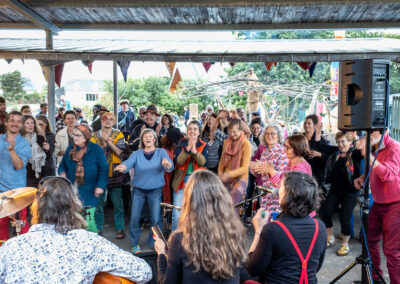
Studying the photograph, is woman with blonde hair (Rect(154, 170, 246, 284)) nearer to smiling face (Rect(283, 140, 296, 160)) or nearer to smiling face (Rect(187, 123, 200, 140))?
smiling face (Rect(283, 140, 296, 160))

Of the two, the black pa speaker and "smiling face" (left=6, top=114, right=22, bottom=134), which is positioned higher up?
the black pa speaker

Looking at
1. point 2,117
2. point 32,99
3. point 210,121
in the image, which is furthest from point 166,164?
point 32,99

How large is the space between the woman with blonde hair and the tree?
131 ft

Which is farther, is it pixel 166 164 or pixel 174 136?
pixel 174 136

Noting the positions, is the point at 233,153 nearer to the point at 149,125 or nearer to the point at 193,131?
the point at 193,131

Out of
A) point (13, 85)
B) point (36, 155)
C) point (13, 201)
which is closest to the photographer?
point (13, 201)

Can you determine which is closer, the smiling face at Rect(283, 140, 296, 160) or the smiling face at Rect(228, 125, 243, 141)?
the smiling face at Rect(283, 140, 296, 160)

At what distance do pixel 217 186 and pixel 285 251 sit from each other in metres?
0.57

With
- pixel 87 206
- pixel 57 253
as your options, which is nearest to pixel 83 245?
pixel 57 253

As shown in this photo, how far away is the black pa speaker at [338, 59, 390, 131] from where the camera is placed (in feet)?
10.2

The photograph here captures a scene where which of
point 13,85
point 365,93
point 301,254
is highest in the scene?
point 13,85

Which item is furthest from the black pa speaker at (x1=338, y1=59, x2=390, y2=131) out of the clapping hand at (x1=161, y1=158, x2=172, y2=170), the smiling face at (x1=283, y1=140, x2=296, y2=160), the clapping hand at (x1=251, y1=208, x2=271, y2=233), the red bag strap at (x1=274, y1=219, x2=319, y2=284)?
the clapping hand at (x1=161, y1=158, x2=172, y2=170)

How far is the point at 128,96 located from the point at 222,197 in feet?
105

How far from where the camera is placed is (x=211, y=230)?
1.88 meters
